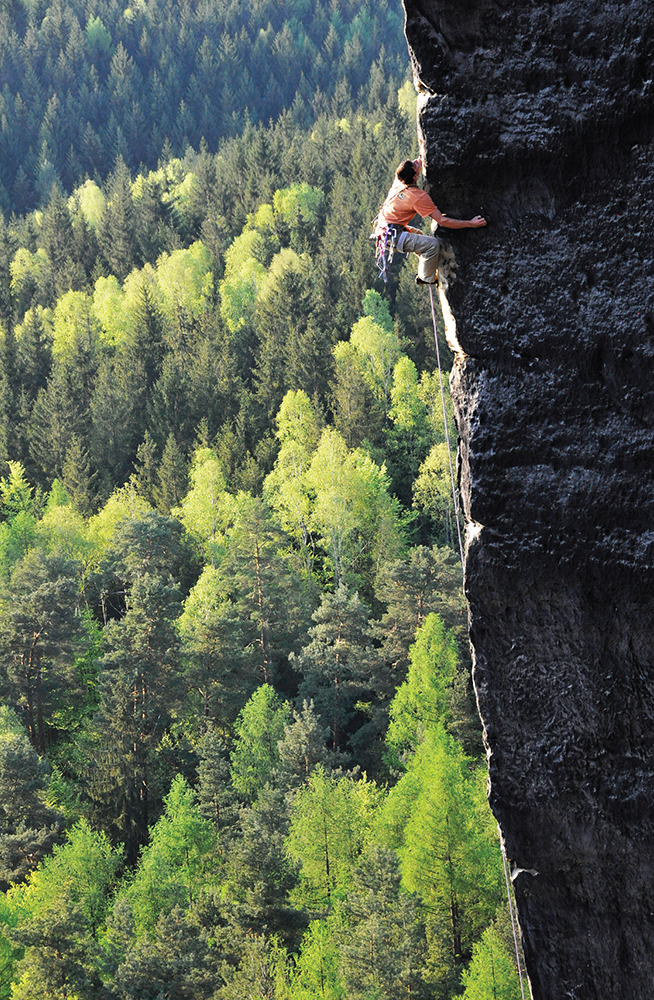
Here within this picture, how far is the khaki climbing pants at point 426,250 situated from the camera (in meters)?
4.70

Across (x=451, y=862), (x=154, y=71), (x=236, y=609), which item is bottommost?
(x=451, y=862)

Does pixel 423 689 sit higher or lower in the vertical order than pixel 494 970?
higher

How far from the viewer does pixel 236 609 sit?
1716 inches

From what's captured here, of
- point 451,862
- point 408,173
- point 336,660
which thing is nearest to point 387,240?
point 408,173

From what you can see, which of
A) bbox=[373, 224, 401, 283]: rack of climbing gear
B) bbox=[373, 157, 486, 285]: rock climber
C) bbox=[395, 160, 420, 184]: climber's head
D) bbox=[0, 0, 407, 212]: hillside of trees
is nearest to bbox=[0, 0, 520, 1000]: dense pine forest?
bbox=[373, 224, 401, 283]: rack of climbing gear

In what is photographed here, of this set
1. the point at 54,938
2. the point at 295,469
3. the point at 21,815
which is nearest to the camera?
the point at 54,938

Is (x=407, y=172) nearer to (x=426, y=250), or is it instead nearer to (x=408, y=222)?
(x=408, y=222)

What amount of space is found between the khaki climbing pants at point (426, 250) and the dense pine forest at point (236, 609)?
2246 centimetres

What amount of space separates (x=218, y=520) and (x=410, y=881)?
28.0m

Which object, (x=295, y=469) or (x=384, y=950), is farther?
(x=295, y=469)

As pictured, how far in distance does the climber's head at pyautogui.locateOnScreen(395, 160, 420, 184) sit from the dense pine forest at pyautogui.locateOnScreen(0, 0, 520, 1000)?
22.6 meters

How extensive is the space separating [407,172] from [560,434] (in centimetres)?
171

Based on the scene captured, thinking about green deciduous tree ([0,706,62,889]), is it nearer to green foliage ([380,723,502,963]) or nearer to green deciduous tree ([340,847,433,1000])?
green foliage ([380,723,502,963])

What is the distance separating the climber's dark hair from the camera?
5133 mm
